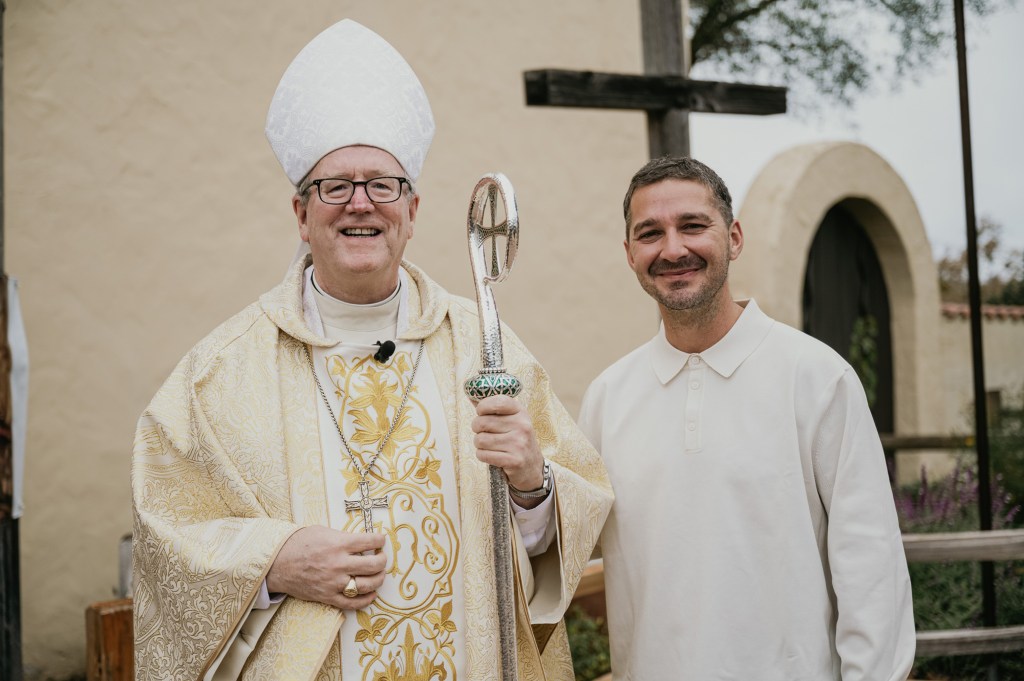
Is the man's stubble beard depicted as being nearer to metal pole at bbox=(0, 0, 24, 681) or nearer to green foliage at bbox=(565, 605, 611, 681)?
metal pole at bbox=(0, 0, 24, 681)

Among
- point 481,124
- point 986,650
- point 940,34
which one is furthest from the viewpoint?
point 940,34

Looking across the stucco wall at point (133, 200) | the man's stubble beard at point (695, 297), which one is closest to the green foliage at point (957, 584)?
the man's stubble beard at point (695, 297)

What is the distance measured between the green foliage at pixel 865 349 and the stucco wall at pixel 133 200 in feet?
14.7

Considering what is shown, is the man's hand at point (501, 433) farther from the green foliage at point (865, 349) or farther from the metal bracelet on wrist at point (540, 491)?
the green foliage at point (865, 349)

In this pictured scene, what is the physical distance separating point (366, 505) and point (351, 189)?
2.61 feet

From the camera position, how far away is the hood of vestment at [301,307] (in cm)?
259

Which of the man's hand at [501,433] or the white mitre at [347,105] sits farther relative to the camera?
the white mitre at [347,105]

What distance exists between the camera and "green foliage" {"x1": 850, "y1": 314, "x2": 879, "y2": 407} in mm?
9109

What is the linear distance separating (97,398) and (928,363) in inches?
289

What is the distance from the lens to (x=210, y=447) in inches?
94.4

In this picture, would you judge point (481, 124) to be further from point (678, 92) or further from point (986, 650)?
point (986, 650)

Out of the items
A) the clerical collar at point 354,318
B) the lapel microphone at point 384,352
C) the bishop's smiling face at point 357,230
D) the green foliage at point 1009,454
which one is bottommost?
the green foliage at point 1009,454

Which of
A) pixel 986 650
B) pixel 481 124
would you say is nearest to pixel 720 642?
pixel 986 650

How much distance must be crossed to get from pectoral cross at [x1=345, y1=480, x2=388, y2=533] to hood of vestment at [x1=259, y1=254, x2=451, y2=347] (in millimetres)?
394
